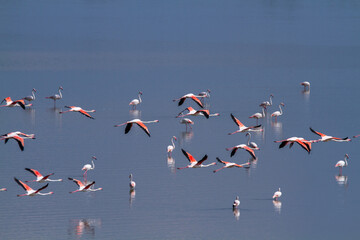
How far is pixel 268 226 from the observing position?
15953mm

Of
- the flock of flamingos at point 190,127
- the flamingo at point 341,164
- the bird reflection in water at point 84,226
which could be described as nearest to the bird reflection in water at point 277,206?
the flock of flamingos at point 190,127

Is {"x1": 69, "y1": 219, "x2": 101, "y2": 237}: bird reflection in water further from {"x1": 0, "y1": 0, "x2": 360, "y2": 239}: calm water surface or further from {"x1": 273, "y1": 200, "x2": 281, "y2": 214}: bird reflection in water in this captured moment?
{"x1": 273, "y1": 200, "x2": 281, "y2": 214}: bird reflection in water

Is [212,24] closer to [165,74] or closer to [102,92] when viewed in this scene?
[165,74]

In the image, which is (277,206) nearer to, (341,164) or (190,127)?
(341,164)

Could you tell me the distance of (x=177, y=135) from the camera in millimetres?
24594

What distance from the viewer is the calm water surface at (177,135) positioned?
16.2m

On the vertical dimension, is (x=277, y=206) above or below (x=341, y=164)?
below

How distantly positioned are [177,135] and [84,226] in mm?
9074

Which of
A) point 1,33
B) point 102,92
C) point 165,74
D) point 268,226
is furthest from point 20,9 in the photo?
point 268,226

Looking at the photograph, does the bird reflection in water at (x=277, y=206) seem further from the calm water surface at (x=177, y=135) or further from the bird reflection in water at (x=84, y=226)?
the bird reflection in water at (x=84, y=226)

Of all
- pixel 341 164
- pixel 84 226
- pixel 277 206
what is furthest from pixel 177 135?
pixel 84 226

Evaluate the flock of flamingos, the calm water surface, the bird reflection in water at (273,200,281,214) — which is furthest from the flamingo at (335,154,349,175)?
the bird reflection in water at (273,200,281,214)

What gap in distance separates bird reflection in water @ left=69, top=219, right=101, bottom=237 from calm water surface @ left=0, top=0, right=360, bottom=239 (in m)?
0.04

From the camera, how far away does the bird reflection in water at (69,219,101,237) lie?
15484mm
